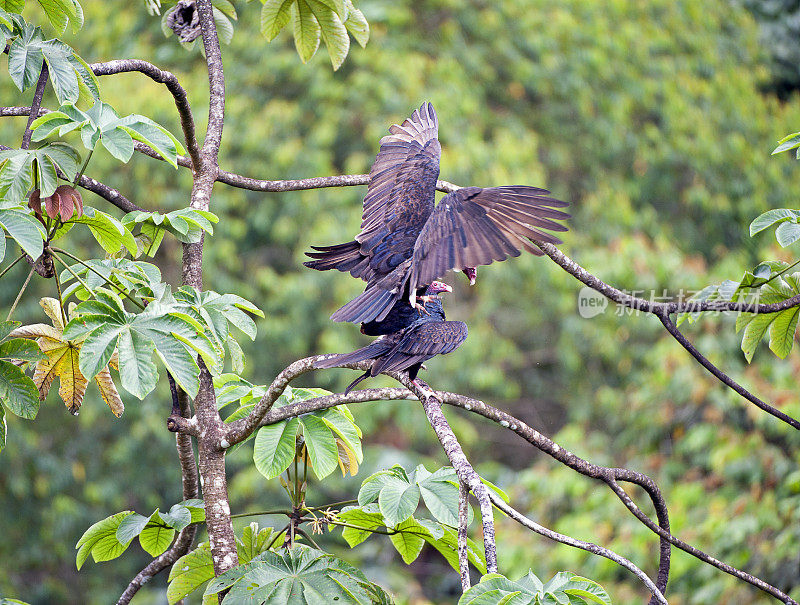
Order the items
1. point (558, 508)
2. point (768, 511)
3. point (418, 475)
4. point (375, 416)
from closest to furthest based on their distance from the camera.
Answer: point (418, 475) < point (768, 511) < point (558, 508) < point (375, 416)

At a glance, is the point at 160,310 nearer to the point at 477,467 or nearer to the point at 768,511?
the point at 768,511

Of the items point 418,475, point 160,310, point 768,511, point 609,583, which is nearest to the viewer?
point 160,310

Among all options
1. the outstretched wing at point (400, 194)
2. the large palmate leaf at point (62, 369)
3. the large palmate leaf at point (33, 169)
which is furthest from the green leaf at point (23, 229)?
the outstretched wing at point (400, 194)

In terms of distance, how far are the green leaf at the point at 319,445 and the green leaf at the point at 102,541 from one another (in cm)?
48

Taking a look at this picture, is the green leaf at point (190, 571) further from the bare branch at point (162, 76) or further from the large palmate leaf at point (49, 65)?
the large palmate leaf at point (49, 65)

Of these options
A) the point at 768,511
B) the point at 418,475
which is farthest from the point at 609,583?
the point at 418,475

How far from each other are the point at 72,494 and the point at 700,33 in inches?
261

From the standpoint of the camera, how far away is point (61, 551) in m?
5.80

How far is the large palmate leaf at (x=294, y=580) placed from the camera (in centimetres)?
152

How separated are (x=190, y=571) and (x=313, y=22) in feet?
4.84

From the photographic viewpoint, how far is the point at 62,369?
1646 mm

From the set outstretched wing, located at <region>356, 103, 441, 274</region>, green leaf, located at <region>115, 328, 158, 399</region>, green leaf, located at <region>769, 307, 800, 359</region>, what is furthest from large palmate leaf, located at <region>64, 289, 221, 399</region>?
green leaf, located at <region>769, 307, 800, 359</region>

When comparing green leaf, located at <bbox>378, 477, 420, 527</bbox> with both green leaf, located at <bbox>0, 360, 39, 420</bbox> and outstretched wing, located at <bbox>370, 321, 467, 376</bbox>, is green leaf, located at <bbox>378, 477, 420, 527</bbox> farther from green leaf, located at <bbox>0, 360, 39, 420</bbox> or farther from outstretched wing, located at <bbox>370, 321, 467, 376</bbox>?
green leaf, located at <bbox>0, 360, 39, 420</bbox>

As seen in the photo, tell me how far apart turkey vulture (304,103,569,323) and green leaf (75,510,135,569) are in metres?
0.71
